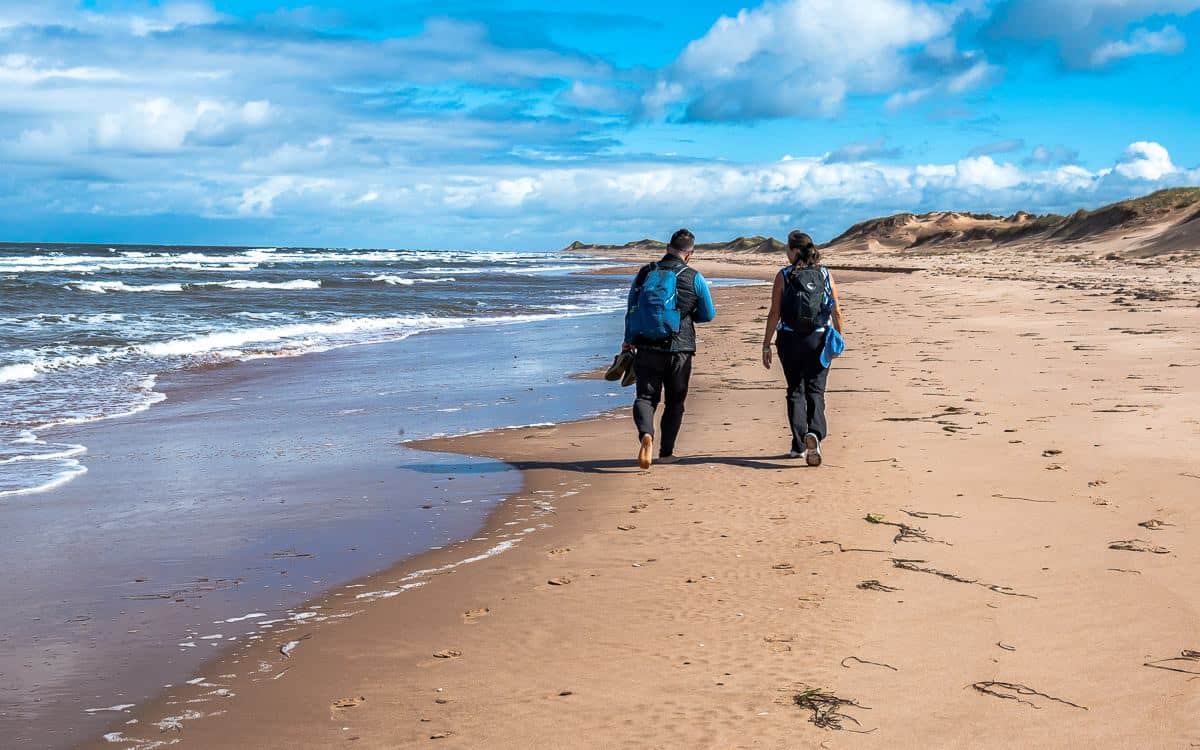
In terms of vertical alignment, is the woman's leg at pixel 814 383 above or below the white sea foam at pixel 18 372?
above

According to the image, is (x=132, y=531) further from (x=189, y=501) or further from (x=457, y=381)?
(x=457, y=381)

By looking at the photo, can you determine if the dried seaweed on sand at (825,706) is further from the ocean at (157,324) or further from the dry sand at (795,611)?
the ocean at (157,324)

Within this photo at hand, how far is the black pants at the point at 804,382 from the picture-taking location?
7.48 m

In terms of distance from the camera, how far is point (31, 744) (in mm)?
3369

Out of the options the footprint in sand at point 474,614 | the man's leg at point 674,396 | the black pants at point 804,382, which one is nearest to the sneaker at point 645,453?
the man's leg at point 674,396

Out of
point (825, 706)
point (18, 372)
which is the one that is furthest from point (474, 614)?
point (18, 372)

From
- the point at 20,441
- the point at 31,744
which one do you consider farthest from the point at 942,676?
the point at 20,441

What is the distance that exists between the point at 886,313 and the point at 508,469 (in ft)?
47.1

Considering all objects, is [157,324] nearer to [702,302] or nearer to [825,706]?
[702,302]

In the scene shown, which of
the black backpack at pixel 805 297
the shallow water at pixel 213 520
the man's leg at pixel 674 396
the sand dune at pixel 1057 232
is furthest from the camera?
the sand dune at pixel 1057 232

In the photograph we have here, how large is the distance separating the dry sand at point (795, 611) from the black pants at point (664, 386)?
0.37m

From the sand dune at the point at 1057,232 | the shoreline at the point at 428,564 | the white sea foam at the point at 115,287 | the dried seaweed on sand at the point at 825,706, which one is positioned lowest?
the shoreline at the point at 428,564

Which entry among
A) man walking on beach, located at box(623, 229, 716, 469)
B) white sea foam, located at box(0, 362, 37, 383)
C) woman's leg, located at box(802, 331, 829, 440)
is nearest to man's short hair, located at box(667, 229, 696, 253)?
man walking on beach, located at box(623, 229, 716, 469)

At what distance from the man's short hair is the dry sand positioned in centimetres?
162
